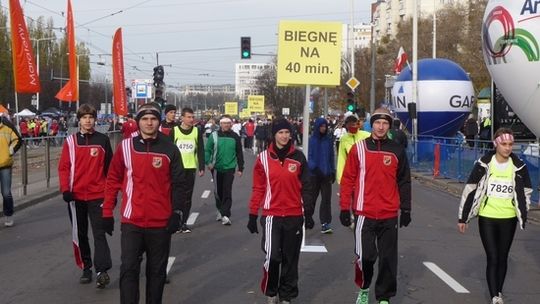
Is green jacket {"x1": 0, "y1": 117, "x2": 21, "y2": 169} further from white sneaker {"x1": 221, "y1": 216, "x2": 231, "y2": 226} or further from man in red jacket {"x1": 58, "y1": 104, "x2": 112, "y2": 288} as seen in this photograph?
man in red jacket {"x1": 58, "y1": 104, "x2": 112, "y2": 288}

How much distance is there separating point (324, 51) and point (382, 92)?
56.8 m

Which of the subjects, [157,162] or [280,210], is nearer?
[157,162]

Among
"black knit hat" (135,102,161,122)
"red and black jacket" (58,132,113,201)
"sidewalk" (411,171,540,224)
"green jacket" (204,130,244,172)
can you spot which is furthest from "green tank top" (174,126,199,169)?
"sidewalk" (411,171,540,224)

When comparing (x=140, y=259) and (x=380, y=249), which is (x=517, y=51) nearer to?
(x=380, y=249)

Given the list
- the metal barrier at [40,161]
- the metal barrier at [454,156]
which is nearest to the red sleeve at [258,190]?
the metal barrier at [454,156]

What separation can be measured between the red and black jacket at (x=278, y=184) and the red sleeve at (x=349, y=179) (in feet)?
1.28

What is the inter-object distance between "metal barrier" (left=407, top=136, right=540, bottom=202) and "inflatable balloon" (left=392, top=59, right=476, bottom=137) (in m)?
1.98

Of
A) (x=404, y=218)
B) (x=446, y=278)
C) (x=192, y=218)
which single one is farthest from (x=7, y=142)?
(x=404, y=218)

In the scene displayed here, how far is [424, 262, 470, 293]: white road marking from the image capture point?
8.16 metres

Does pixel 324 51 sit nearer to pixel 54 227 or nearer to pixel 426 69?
pixel 54 227

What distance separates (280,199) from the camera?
697 centimetres

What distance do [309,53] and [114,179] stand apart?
4.47 metres

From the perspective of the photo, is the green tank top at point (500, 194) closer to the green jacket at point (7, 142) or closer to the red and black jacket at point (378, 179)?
the red and black jacket at point (378, 179)

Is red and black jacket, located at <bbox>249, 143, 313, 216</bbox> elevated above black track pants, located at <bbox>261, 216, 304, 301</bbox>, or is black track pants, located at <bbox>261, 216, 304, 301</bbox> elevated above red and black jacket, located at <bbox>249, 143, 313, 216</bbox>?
red and black jacket, located at <bbox>249, 143, 313, 216</bbox>
